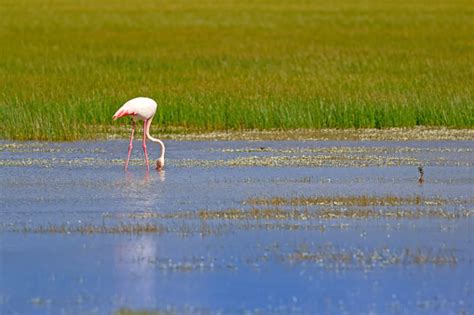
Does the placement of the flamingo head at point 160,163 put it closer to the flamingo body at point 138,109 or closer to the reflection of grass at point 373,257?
the flamingo body at point 138,109

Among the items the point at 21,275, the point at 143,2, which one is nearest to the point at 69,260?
the point at 21,275

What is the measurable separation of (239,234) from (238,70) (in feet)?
66.4

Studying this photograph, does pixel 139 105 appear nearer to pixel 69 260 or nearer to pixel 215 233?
pixel 215 233

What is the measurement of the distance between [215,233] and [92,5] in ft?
231

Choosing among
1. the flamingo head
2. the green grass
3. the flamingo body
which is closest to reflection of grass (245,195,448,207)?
the flamingo head

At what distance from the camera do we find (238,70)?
3023 cm

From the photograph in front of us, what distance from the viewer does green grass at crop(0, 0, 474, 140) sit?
2002cm

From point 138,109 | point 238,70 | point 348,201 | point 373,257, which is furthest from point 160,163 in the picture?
point 238,70

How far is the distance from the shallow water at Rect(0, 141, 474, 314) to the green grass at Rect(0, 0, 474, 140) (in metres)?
3.98

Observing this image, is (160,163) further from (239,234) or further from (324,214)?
(239,234)

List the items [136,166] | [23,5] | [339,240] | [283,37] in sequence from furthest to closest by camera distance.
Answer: [23,5]
[283,37]
[136,166]
[339,240]

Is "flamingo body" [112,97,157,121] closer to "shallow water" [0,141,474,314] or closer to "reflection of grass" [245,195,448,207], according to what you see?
"shallow water" [0,141,474,314]

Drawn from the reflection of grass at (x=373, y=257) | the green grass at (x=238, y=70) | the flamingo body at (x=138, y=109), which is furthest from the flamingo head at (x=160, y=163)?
the reflection of grass at (x=373, y=257)

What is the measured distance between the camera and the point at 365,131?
19.3 meters
